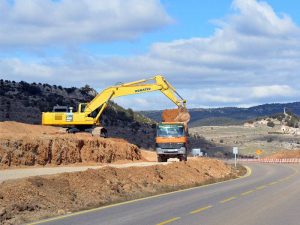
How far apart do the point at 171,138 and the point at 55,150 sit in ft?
39.5

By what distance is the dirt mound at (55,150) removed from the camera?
106 feet

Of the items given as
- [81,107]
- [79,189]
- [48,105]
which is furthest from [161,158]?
[48,105]

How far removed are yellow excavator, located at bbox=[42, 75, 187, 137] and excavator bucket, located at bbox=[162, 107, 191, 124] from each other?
47 cm

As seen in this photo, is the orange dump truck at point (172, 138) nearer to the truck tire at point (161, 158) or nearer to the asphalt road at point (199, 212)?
the truck tire at point (161, 158)

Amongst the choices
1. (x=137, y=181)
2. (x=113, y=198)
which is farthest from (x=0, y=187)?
(x=137, y=181)

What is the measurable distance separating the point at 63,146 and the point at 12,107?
44.4 m

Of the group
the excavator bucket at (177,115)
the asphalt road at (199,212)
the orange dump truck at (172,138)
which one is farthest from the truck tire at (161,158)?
the asphalt road at (199,212)

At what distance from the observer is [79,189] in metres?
21.9

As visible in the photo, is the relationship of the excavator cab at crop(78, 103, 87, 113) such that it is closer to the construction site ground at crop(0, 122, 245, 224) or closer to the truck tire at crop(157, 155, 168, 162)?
the construction site ground at crop(0, 122, 245, 224)

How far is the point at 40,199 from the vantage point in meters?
18.6

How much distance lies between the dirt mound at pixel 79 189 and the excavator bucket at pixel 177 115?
14.5 meters

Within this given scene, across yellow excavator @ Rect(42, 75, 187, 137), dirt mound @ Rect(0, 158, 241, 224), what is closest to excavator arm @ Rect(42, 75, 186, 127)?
yellow excavator @ Rect(42, 75, 187, 137)

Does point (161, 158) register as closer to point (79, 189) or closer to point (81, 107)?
point (81, 107)

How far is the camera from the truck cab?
150ft
